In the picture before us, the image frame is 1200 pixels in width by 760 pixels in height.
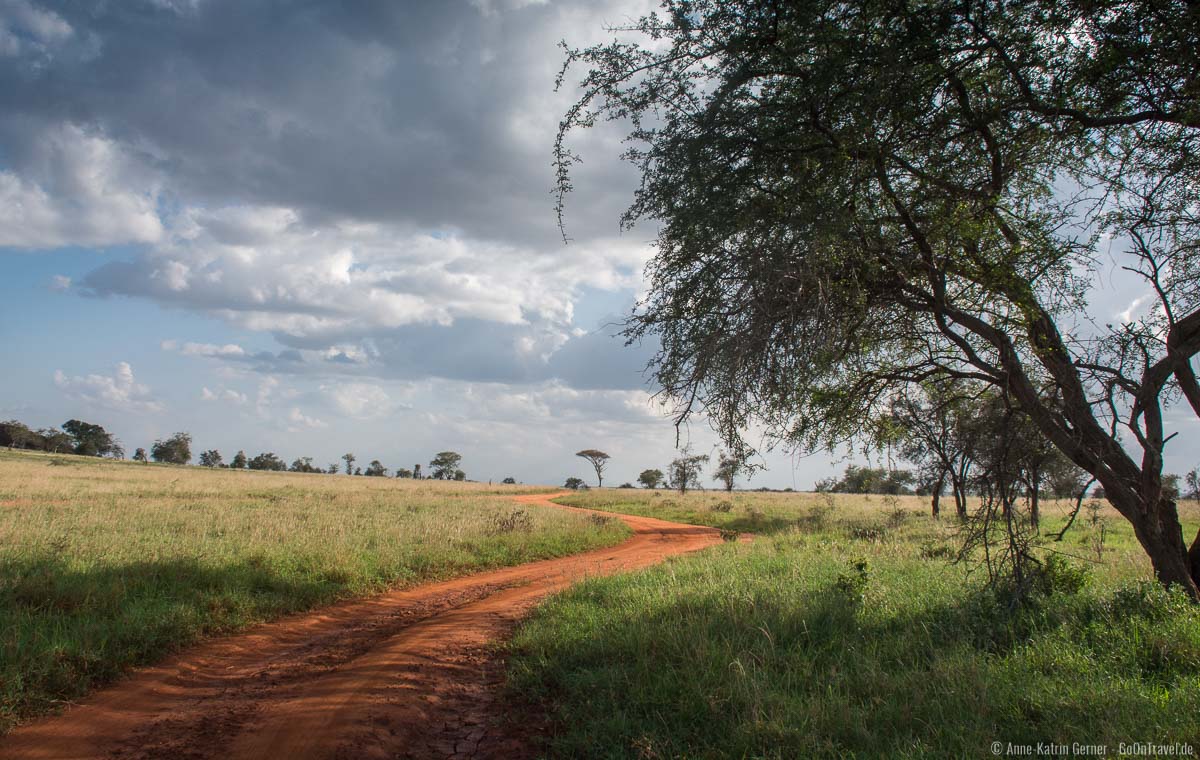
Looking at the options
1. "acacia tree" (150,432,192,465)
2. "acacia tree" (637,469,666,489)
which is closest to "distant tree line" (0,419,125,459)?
"acacia tree" (150,432,192,465)

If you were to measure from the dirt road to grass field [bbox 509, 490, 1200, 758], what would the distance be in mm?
718

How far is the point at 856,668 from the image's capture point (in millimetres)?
6070

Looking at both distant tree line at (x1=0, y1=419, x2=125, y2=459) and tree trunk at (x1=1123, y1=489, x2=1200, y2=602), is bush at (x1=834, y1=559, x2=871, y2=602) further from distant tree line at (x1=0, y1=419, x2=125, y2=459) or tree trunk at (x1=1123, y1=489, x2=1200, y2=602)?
distant tree line at (x1=0, y1=419, x2=125, y2=459)

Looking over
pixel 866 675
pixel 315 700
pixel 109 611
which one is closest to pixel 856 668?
pixel 866 675

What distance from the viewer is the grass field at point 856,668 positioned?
189 inches

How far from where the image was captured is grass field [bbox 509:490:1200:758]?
15.7ft

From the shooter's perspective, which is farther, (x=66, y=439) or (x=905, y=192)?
(x=66, y=439)

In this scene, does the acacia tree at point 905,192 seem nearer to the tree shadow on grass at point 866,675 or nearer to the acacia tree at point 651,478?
the tree shadow on grass at point 866,675

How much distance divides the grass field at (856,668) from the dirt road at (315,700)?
0.72 m

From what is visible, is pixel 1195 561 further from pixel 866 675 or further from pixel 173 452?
pixel 173 452

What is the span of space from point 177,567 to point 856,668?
10.6 metres

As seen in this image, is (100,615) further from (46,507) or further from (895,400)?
(46,507)

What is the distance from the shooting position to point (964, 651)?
6242 millimetres

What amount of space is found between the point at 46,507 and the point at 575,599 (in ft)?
67.0
